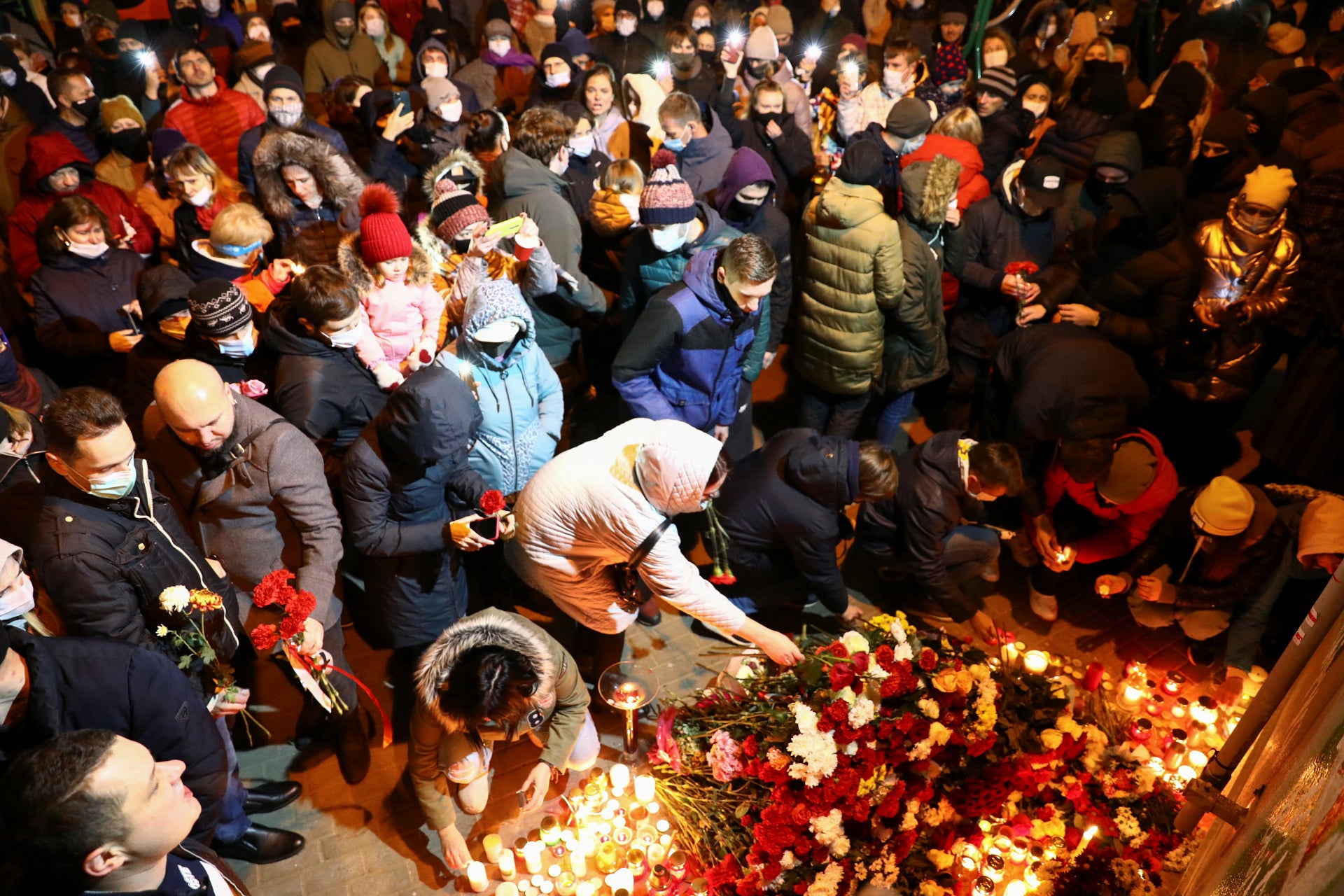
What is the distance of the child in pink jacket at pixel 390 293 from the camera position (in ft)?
14.5

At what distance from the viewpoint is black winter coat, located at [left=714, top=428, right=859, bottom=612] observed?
3799mm

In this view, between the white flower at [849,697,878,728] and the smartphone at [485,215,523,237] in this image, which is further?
the smartphone at [485,215,523,237]

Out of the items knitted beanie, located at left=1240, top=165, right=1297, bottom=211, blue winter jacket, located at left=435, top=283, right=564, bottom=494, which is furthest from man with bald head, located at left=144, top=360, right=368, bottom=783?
knitted beanie, located at left=1240, top=165, right=1297, bottom=211

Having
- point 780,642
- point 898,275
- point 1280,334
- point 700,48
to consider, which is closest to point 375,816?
point 780,642

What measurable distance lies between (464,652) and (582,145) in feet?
14.0

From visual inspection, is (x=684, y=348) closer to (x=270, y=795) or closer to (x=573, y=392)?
(x=573, y=392)

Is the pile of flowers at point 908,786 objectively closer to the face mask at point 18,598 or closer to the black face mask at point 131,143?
the face mask at point 18,598

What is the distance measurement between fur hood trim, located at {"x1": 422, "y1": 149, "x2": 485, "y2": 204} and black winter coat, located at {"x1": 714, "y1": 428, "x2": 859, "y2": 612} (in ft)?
9.02

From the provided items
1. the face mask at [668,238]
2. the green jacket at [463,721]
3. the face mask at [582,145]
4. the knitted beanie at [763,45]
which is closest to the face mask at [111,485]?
the green jacket at [463,721]

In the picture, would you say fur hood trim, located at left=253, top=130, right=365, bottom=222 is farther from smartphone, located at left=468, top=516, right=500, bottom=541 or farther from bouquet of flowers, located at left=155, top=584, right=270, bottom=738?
bouquet of flowers, located at left=155, top=584, right=270, bottom=738

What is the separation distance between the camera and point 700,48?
8539 millimetres

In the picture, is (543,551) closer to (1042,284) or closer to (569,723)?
(569,723)

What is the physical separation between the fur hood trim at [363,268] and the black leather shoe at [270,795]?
7.64 ft

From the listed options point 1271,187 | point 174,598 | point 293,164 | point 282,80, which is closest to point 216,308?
point 174,598
